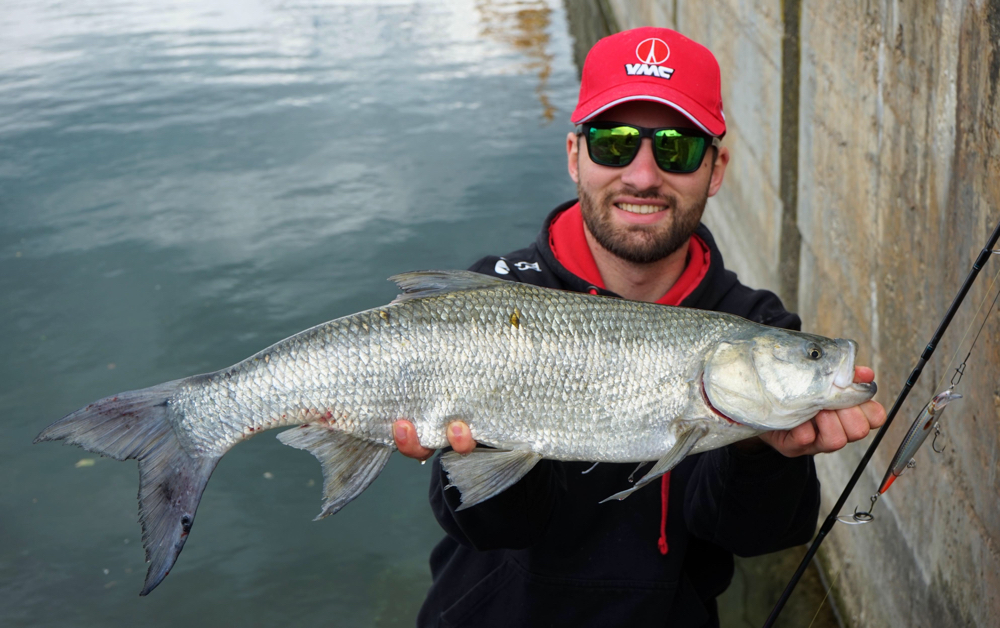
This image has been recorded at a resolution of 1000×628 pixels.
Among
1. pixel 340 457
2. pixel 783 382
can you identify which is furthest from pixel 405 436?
pixel 783 382

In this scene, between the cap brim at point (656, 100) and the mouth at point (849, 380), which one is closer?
the mouth at point (849, 380)

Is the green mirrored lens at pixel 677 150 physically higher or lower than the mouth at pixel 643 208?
higher

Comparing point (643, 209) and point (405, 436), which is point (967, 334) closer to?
point (643, 209)

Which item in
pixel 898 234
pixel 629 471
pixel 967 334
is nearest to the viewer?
pixel 967 334

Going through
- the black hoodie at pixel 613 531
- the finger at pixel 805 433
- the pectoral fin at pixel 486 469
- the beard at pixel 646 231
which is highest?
the beard at pixel 646 231

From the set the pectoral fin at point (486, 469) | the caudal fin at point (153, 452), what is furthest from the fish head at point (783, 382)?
the caudal fin at point (153, 452)

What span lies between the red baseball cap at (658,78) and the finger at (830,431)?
1.03m

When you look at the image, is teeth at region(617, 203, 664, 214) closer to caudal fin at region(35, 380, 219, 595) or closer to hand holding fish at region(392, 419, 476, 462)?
hand holding fish at region(392, 419, 476, 462)

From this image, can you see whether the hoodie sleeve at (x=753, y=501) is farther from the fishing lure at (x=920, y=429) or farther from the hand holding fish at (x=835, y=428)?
the fishing lure at (x=920, y=429)

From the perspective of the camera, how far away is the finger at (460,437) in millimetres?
2461

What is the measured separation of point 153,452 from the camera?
251cm

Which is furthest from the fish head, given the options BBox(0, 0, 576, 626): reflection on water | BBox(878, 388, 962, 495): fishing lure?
BBox(0, 0, 576, 626): reflection on water

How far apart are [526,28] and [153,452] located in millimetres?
16203

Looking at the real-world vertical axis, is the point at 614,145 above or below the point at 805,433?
above
